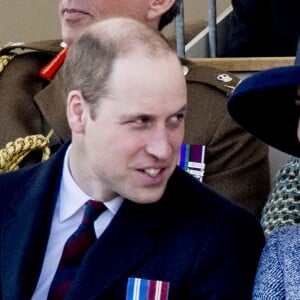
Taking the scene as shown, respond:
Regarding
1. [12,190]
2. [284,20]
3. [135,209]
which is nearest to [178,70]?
[135,209]

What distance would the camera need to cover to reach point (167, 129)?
193 cm

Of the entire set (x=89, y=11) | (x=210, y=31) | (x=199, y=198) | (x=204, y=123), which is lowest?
(x=210, y=31)

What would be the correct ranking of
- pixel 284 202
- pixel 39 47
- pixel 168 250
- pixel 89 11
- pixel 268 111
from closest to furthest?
pixel 168 250 → pixel 268 111 → pixel 284 202 → pixel 89 11 → pixel 39 47

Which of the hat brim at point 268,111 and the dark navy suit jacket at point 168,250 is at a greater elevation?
the hat brim at point 268,111

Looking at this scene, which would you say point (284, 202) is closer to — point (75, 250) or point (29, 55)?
point (75, 250)

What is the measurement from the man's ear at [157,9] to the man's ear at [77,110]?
873 mm

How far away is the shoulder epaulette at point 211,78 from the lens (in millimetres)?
2645

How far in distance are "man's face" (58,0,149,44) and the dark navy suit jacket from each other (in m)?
0.73

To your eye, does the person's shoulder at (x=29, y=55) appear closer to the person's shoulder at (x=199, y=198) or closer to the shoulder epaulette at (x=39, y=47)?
the shoulder epaulette at (x=39, y=47)

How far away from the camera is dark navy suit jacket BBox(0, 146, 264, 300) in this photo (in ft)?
6.48

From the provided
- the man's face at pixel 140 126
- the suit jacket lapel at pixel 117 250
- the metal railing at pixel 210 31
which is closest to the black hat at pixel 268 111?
the man's face at pixel 140 126

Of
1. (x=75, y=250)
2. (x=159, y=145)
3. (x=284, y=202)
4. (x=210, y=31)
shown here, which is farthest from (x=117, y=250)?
(x=210, y=31)

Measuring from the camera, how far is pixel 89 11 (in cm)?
274

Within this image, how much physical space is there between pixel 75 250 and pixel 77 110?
0.26m
